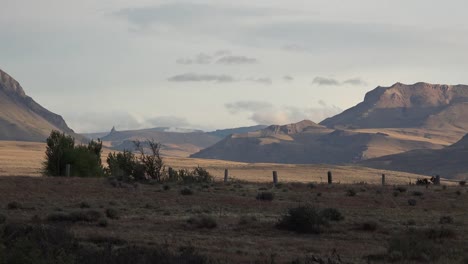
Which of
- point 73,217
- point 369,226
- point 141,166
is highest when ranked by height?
point 141,166

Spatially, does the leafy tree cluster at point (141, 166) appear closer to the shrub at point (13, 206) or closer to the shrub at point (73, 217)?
the shrub at point (13, 206)

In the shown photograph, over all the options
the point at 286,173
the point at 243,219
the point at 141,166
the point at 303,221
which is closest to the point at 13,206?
the point at 243,219

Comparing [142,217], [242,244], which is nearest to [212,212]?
[142,217]

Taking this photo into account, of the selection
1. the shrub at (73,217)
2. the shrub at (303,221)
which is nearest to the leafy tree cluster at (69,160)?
the shrub at (73,217)

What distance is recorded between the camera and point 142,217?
25656 mm

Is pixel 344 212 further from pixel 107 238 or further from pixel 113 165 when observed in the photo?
pixel 113 165

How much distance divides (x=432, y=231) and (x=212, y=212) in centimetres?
968

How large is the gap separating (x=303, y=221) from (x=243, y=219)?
2.61 metres

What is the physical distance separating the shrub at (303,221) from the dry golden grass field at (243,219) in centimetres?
24

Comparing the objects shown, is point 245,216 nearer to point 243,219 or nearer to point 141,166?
point 243,219

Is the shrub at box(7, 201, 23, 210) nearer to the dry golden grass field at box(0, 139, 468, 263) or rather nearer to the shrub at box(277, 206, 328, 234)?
the dry golden grass field at box(0, 139, 468, 263)

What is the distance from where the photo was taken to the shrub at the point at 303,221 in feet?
74.6

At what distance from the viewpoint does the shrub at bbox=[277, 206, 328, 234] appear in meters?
22.8

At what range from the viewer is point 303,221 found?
74.8 feet
